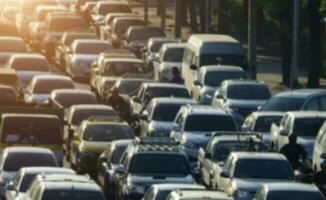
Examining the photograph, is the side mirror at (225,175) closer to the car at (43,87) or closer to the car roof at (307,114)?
the car roof at (307,114)

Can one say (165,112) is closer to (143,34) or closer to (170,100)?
(170,100)

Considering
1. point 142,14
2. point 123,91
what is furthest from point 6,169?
point 142,14

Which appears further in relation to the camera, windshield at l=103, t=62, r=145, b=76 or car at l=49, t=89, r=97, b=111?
windshield at l=103, t=62, r=145, b=76

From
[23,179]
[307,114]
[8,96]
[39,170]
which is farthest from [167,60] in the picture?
[23,179]

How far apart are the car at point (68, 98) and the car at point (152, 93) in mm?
1197

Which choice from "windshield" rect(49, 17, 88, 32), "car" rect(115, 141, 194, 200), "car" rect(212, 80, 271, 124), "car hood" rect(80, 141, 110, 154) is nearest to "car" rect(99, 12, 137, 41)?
"windshield" rect(49, 17, 88, 32)

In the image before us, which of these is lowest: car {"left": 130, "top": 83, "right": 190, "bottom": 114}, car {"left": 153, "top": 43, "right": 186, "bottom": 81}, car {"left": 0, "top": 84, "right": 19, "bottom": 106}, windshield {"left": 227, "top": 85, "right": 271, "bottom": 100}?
car {"left": 153, "top": 43, "right": 186, "bottom": 81}

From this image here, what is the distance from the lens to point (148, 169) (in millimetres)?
35562

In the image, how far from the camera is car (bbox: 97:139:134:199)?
3734 cm

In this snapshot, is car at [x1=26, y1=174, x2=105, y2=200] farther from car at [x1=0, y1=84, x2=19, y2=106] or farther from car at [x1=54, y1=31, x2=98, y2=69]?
car at [x1=54, y1=31, x2=98, y2=69]

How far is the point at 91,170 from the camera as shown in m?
41.6

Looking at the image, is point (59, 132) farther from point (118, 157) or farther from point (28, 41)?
point (28, 41)

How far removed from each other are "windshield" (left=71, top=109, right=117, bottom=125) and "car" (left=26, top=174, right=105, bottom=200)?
47.0ft

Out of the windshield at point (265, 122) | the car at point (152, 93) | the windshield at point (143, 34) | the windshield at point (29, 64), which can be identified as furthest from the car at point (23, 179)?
the windshield at point (143, 34)
